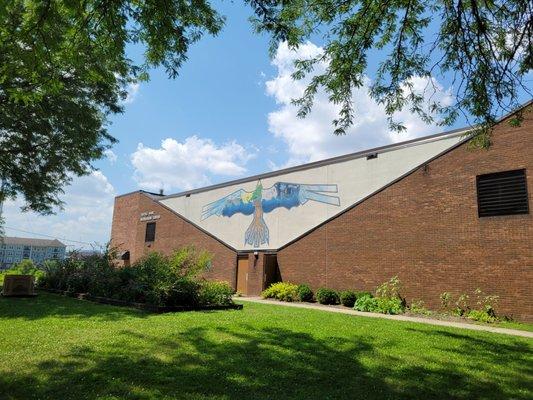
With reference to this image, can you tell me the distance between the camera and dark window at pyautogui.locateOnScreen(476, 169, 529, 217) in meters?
15.0

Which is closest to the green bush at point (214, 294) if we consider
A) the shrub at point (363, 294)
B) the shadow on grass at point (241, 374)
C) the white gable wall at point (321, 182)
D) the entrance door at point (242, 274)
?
the shrub at point (363, 294)

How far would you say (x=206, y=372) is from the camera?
632 cm

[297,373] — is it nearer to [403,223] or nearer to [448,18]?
[448,18]

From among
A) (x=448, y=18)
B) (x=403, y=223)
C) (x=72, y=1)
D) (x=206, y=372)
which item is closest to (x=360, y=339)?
(x=206, y=372)

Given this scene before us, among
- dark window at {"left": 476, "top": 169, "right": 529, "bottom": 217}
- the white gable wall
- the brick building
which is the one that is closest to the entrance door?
the brick building

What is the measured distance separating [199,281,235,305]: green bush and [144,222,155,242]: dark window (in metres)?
20.8

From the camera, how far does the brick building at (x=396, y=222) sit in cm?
1510

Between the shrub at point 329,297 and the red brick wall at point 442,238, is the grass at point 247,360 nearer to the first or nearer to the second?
the red brick wall at point 442,238

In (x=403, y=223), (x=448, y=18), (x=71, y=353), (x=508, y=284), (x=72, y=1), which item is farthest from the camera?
(x=403, y=223)

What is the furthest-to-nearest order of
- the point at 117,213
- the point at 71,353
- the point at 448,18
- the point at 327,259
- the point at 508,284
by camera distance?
the point at 117,213 → the point at 327,259 → the point at 508,284 → the point at 448,18 → the point at 71,353

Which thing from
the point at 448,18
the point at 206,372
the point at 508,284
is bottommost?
the point at 206,372

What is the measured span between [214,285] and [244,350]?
7864 millimetres

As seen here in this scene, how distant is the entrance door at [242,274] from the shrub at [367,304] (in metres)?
8.88

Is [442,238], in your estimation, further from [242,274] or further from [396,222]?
[242,274]
